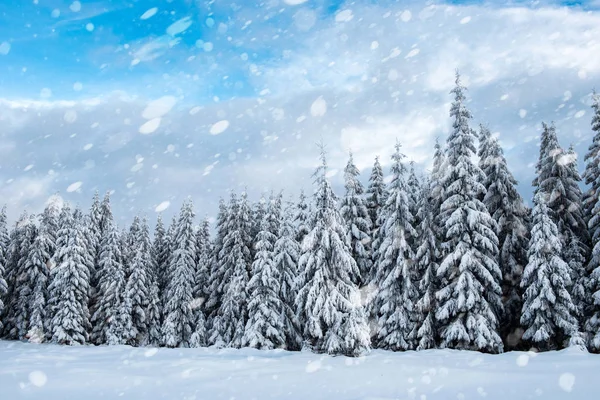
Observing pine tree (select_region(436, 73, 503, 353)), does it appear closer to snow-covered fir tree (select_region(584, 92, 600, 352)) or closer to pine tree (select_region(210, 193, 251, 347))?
snow-covered fir tree (select_region(584, 92, 600, 352))

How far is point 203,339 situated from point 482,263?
2341 centimetres

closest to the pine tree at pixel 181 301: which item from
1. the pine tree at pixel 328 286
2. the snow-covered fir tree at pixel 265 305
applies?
the snow-covered fir tree at pixel 265 305

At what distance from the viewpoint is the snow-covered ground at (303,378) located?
9883mm

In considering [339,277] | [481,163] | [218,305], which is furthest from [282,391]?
[218,305]

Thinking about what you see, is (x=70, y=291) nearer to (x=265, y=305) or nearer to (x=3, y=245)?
(x=3, y=245)

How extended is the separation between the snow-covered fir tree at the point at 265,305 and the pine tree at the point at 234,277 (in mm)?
1896

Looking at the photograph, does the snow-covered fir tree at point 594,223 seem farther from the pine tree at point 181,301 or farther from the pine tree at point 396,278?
the pine tree at point 181,301

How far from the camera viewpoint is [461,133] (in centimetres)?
2461

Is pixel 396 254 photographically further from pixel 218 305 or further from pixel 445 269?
pixel 218 305

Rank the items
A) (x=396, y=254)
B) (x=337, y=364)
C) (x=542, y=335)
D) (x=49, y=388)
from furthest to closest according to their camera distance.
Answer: (x=396, y=254) → (x=542, y=335) → (x=337, y=364) → (x=49, y=388)

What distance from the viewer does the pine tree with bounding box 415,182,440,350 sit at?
23.6 metres

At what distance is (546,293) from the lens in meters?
21.6

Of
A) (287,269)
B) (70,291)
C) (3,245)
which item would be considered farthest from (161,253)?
(287,269)

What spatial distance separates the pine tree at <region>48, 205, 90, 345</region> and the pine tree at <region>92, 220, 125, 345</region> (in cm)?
128
